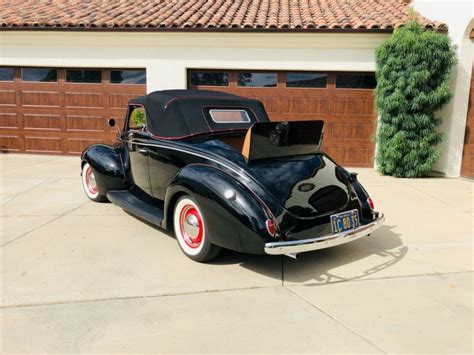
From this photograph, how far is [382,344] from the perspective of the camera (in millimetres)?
2445

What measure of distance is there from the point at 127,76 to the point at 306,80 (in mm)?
4741

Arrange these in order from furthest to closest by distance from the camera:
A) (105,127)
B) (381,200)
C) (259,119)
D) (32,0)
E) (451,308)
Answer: (32,0), (105,127), (381,200), (259,119), (451,308)

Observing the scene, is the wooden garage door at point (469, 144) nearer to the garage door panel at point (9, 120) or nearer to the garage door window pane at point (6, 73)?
the garage door panel at point (9, 120)

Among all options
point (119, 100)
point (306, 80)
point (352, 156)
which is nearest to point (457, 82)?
point (352, 156)

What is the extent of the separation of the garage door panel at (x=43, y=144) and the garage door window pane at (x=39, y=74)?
1.60 metres

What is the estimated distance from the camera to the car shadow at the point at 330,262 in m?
3.44

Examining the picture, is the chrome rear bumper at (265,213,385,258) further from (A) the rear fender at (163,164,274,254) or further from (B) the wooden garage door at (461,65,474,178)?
(B) the wooden garage door at (461,65,474,178)

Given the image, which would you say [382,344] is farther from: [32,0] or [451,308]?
[32,0]

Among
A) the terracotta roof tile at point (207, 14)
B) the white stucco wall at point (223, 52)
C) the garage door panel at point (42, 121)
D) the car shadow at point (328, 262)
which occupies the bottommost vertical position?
the car shadow at point (328, 262)

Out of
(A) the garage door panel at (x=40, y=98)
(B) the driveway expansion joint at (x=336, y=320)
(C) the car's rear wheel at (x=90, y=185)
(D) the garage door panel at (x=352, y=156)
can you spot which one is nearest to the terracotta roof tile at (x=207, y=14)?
(A) the garage door panel at (x=40, y=98)

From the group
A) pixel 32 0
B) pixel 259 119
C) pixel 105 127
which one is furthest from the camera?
pixel 32 0

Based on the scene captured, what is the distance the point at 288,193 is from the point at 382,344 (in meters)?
1.44

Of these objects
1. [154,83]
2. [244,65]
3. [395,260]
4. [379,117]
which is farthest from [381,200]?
[154,83]

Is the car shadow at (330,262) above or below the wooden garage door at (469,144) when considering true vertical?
below
